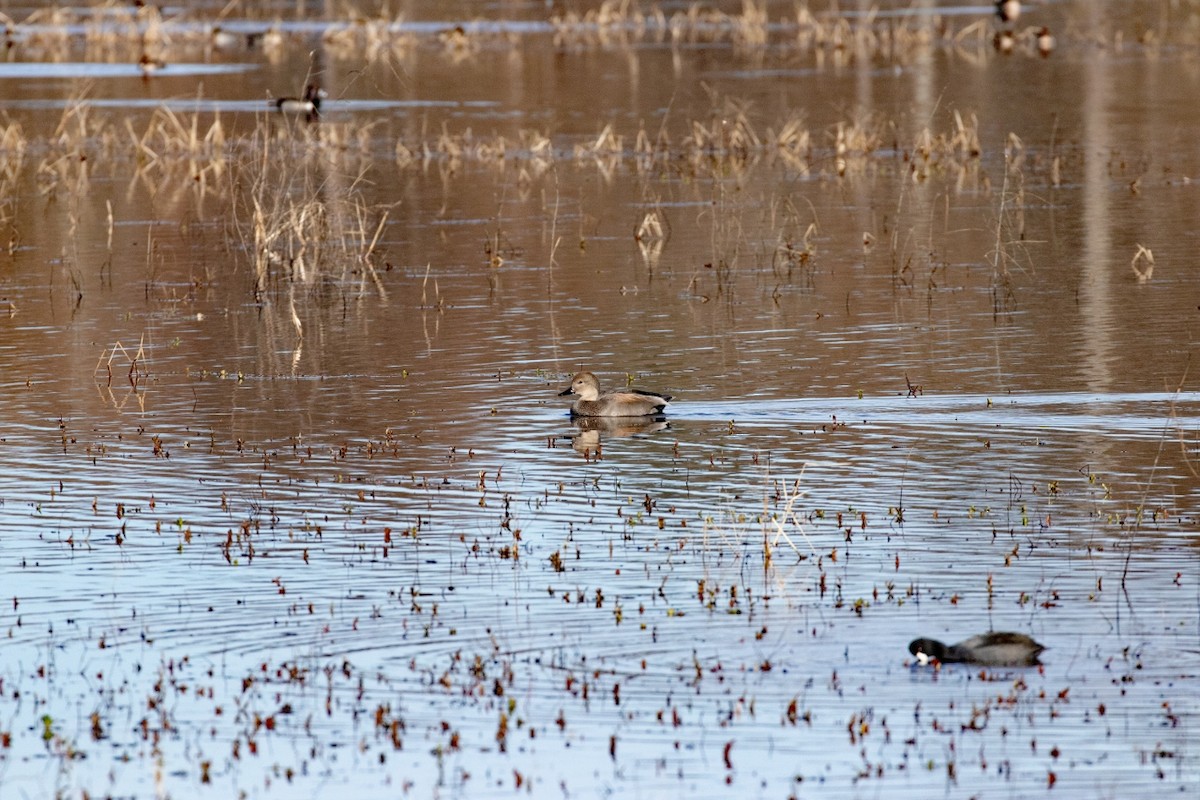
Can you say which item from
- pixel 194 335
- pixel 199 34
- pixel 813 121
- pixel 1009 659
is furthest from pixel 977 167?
pixel 199 34

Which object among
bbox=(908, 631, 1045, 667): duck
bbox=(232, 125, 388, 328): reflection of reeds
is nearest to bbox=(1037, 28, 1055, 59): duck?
bbox=(232, 125, 388, 328): reflection of reeds

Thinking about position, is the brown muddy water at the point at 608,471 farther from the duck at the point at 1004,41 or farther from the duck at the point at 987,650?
the duck at the point at 1004,41

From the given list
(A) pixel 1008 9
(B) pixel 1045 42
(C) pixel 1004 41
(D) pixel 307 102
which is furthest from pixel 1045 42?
(D) pixel 307 102

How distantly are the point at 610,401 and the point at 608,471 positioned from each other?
5.97 feet

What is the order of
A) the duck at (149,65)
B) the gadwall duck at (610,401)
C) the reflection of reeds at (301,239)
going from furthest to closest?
1. the duck at (149,65)
2. the reflection of reeds at (301,239)
3. the gadwall duck at (610,401)

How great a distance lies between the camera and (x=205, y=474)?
15219 millimetres

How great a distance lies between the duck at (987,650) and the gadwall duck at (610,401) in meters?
6.91

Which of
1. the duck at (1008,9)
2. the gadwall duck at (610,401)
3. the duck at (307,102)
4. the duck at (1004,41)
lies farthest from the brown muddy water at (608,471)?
the duck at (1008,9)

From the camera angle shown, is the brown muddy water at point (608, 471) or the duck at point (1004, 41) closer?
the brown muddy water at point (608, 471)

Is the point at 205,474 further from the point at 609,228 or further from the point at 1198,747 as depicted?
the point at 609,228

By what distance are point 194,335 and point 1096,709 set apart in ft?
47.6

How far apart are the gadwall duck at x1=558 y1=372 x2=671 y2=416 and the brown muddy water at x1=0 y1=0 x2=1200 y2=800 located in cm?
20

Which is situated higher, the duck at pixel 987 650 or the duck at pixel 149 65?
the duck at pixel 149 65

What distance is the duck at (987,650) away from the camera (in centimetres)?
993
